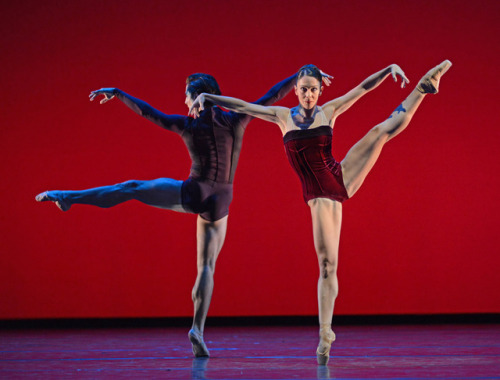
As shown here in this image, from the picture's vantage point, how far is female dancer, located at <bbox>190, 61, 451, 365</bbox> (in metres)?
3.28

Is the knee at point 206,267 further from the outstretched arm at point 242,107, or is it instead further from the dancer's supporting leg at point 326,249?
the outstretched arm at point 242,107

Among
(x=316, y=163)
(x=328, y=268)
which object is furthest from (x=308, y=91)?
(x=328, y=268)

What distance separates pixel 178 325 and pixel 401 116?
3.30 metres

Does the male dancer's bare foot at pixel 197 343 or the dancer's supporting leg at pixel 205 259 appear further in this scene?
the dancer's supporting leg at pixel 205 259

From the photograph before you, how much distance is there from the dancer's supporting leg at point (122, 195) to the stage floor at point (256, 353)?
90cm

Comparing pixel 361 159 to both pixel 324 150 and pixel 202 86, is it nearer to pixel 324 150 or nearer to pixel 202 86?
pixel 324 150

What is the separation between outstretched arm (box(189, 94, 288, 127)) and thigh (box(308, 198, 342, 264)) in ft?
1.78

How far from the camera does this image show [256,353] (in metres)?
3.79

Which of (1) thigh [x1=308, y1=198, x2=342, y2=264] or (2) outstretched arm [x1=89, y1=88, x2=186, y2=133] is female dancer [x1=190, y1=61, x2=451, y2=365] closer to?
(1) thigh [x1=308, y1=198, x2=342, y2=264]

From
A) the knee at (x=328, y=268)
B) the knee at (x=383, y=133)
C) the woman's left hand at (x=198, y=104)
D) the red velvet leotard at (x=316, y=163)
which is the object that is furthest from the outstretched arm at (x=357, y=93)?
the knee at (x=328, y=268)

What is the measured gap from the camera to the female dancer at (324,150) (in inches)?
129

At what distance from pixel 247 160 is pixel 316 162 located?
2.57m

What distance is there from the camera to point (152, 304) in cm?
581

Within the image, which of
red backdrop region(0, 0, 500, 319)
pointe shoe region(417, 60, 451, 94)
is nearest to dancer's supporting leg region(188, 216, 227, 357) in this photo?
pointe shoe region(417, 60, 451, 94)
